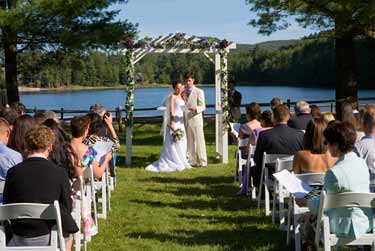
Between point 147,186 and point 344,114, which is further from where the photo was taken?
point 147,186

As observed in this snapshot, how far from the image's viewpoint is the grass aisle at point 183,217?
6367 mm

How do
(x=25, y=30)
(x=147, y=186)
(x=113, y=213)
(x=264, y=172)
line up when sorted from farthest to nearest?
(x=25, y=30)
(x=147, y=186)
(x=113, y=213)
(x=264, y=172)

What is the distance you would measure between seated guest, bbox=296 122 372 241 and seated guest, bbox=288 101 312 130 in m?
3.73

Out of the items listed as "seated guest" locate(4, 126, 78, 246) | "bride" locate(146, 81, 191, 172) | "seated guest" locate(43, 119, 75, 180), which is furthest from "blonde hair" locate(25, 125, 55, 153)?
"bride" locate(146, 81, 191, 172)

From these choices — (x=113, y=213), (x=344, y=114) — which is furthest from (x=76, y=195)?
(x=344, y=114)

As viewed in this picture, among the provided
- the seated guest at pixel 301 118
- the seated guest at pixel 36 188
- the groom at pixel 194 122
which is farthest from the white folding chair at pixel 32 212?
the groom at pixel 194 122

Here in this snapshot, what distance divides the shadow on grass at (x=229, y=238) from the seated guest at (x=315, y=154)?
0.90 m

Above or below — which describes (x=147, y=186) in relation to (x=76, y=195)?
below

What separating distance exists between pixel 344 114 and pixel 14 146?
4431 millimetres

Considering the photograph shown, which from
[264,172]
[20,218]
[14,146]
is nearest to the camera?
[20,218]

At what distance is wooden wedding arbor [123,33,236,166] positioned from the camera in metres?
12.4

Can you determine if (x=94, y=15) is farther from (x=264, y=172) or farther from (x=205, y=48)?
(x=264, y=172)

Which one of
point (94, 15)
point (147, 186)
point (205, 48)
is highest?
point (94, 15)

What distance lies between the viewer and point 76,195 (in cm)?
594
